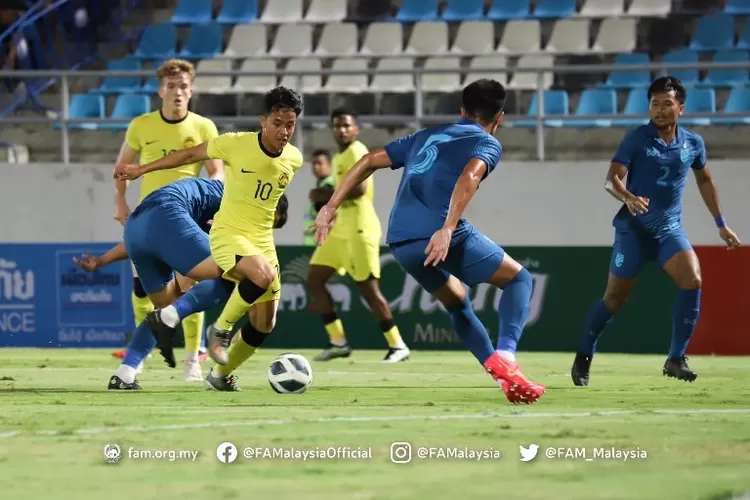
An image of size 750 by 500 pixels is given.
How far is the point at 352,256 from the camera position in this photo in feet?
48.3

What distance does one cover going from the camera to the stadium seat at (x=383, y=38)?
21.9m

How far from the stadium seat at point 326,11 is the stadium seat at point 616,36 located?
3966 millimetres

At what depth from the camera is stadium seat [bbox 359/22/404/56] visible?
21906 mm

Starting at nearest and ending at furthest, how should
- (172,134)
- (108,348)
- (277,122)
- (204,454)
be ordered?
1. (204,454)
2. (277,122)
3. (172,134)
4. (108,348)

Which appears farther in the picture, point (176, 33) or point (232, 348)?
point (176, 33)

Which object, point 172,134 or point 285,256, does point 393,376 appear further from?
point 285,256

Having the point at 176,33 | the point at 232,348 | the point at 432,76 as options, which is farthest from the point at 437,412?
the point at 176,33

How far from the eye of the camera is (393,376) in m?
11.9

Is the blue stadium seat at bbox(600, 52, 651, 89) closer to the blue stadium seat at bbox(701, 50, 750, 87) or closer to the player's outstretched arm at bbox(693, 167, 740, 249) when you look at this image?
the blue stadium seat at bbox(701, 50, 750, 87)

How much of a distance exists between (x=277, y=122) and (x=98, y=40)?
1418 centimetres

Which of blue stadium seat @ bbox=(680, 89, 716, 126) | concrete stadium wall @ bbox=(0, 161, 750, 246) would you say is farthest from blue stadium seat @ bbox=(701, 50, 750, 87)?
concrete stadium wall @ bbox=(0, 161, 750, 246)

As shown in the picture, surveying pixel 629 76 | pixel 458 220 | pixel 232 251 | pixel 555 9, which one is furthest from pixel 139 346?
pixel 555 9

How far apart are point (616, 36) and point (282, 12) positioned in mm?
5113

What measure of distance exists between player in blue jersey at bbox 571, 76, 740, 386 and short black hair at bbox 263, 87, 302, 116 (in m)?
2.60
